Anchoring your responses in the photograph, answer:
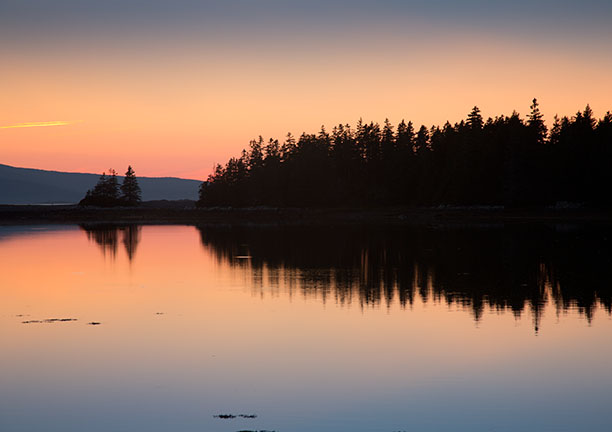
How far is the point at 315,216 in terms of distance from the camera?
13250cm

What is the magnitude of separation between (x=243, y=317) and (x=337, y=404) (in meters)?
10.7

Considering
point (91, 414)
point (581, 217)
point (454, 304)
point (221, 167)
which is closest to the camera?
point (91, 414)

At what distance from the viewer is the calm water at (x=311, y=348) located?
46.3ft

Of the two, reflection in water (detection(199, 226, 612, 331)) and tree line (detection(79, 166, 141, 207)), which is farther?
tree line (detection(79, 166, 141, 207))

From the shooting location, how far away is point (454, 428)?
43.0 ft

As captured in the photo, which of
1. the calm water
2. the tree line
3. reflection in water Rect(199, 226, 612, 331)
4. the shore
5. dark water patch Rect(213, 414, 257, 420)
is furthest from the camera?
the tree line

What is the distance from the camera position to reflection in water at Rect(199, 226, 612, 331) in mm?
28297

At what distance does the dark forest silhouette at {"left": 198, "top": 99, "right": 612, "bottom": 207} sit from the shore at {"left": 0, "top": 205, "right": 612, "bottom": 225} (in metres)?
5.07

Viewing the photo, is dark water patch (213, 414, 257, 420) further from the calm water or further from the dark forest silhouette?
the dark forest silhouette

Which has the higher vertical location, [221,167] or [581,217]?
[221,167]

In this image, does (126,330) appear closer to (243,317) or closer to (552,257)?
(243,317)

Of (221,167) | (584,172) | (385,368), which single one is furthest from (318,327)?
(221,167)

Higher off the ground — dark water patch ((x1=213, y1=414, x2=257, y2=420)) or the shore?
the shore

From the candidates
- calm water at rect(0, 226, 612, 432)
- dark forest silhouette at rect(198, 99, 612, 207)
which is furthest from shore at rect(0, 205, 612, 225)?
calm water at rect(0, 226, 612, 432)
